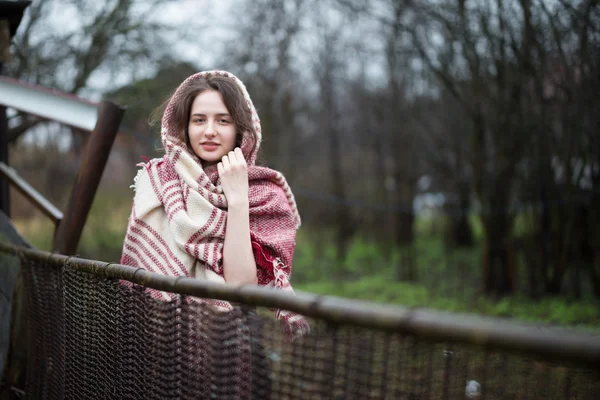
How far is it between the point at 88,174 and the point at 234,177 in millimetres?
1045

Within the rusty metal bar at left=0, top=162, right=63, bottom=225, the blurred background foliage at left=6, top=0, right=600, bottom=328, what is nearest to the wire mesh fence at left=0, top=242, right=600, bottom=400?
the rusty metal bar at left=0, top=162, right=63, bottom=225

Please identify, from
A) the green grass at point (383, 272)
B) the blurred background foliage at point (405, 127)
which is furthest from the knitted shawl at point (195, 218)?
the green grass at point (383, 272)

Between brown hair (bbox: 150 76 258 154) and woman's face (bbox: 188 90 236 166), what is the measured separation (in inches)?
1.0

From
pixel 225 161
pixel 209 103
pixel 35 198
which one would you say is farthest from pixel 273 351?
pixel 35 198

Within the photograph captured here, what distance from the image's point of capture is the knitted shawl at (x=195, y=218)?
6.26 ft

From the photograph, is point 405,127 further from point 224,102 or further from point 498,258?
point 224,102

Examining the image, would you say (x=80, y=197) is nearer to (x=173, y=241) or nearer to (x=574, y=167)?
(x=173, y=241)

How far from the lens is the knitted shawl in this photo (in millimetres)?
1907

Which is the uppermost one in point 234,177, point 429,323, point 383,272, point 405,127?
point 405,127

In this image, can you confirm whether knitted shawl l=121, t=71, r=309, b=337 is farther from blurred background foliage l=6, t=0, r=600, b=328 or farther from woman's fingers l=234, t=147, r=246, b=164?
blurred background foliage l=6, t=0, r=600, b=328

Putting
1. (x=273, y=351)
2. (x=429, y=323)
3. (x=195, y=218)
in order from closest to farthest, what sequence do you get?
(x=429, y=323), (x=273, y=351), (x=195, y=218)

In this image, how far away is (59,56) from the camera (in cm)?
795

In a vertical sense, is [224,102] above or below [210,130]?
above

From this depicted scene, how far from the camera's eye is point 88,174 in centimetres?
264
